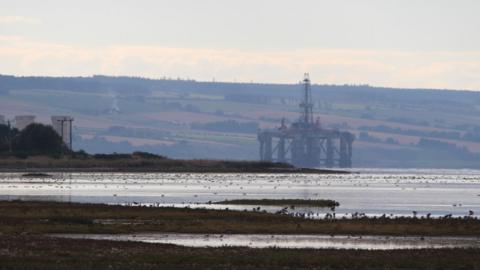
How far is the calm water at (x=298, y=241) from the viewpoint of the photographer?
168ft

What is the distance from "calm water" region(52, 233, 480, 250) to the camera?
51094mm

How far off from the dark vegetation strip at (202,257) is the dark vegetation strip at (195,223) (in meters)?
7.49

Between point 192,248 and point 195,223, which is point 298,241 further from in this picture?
point 195,223

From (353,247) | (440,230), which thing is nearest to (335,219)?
(440,230)

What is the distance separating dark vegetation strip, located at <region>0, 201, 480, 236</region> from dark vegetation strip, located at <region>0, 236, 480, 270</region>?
749cm

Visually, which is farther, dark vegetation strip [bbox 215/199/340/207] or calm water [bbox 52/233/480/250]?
dark vegetation strip [bbox 215/199/340/207]

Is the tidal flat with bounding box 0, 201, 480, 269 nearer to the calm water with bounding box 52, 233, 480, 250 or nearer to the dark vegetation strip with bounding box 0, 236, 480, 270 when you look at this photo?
the dark vegetation strip with bounding box 0, 236, 480, 270

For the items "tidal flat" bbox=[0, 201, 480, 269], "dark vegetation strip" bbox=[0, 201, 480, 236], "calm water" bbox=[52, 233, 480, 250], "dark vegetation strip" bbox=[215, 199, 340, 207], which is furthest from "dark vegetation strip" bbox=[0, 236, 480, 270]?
"dark vegetation strip" bbox=[215, 199, 340, 207]

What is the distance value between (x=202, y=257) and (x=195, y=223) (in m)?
18.2

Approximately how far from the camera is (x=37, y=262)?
1630 inches

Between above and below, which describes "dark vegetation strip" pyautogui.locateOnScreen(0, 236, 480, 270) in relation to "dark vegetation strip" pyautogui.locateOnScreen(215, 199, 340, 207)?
below

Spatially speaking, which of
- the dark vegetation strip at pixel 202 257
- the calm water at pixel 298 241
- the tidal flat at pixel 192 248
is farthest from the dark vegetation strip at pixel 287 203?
the dark vegetation strip at pixel 202 257

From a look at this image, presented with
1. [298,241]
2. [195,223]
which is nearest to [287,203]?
[195,223]

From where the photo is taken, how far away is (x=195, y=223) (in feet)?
204
